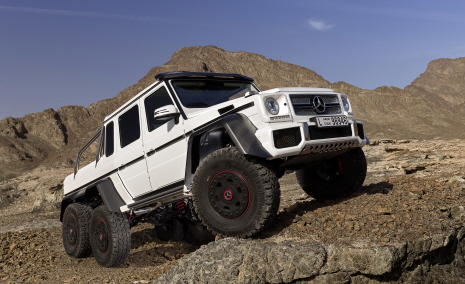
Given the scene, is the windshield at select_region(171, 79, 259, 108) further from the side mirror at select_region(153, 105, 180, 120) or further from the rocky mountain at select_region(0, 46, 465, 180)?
the rocky mountain at select_region(0, 46, 465, 180)

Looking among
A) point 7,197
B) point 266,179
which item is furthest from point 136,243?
point 7,197

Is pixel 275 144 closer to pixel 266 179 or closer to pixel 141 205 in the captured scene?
pixel 266 179

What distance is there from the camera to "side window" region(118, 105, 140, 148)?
6039mm

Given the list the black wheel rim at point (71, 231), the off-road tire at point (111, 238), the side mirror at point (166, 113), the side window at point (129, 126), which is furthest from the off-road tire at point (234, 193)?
the black wheel rim at point (71, 231)

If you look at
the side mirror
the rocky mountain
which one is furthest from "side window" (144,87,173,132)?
the rocky mountain

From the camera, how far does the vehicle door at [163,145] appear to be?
16.8 feet

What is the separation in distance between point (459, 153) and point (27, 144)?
63.5m

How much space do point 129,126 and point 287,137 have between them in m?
2.89

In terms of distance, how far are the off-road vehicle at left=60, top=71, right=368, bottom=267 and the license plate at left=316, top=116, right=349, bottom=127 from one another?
0.01 m

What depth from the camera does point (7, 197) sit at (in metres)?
22.8

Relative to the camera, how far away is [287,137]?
14.0 ft

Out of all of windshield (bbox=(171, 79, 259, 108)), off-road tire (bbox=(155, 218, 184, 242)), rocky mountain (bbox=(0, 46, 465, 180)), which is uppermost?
rocky mountain (bbox=(0, 46, 465, 180))

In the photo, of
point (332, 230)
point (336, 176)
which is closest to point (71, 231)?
point (336, 176)

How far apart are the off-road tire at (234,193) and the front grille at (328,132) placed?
0.66 meters
